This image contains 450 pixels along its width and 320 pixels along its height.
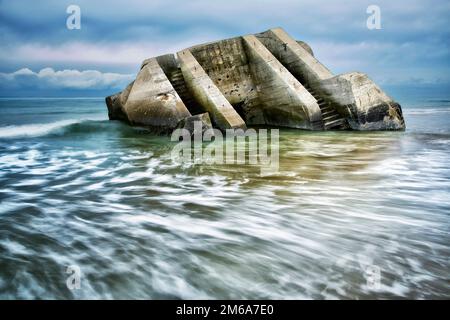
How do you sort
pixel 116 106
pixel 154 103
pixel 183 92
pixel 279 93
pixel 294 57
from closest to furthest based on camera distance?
1. pixel 154 103
2. pixel 279 93
3. pixel 183 92
4. pixel 294 57
5. pixel 116 106

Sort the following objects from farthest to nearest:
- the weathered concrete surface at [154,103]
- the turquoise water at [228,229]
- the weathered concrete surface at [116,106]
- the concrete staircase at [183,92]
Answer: the weathered concrete surface at [116,106]
the concrete staircase at [183,92]
the weathered concrete surface at [154,103]
the turquoise water at [228,229]

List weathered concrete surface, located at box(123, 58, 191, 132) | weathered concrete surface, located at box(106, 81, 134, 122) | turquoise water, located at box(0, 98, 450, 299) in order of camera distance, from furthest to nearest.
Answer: weathered concrete surface, located at box(106, 81, 134, 122)
weathered concrete surface, located at box(123, 58, 191, 132)
turquoise water, located at box(0, 98, 450, 299)

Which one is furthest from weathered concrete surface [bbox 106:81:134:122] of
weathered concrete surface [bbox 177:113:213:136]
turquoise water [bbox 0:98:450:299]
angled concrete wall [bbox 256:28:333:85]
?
turquoise water [bbox 0:98:450:299]

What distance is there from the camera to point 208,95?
9367mm

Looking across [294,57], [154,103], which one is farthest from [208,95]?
[294,57]

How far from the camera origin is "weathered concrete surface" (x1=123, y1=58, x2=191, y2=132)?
901 cm

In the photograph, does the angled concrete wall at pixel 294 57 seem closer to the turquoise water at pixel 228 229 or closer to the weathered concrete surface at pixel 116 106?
the turquoise water at pixel 228 229

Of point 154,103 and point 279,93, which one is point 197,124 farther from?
point 279,93

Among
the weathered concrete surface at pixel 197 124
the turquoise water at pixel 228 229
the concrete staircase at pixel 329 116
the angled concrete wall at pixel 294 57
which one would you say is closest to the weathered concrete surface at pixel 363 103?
the concrete staircase at pixel 329 116

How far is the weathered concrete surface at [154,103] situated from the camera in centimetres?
901

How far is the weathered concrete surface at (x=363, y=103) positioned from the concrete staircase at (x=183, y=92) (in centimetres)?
383

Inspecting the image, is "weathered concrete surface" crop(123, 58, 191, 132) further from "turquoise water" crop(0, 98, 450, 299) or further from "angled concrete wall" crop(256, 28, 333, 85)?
"angled concrete wall" crop(256, 28, 333, 85)

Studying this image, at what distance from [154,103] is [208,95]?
1.47 meters

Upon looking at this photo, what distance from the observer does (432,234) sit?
294 cm
